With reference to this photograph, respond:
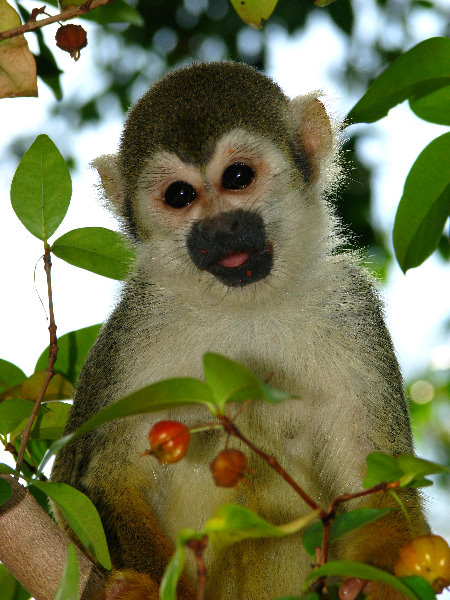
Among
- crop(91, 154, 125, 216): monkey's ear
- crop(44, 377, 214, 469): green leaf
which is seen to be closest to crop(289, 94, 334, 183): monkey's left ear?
crop(91, 154, 125, 216): monkey's ear

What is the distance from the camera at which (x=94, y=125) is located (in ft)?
22.5

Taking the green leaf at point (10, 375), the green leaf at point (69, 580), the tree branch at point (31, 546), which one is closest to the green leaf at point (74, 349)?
the green leaf at point (10, 375)

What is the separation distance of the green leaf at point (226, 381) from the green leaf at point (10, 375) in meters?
2.04

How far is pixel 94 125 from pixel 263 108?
349 centimetres

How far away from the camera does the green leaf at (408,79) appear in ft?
5.98

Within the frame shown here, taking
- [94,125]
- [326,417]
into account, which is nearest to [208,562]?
[326,417]

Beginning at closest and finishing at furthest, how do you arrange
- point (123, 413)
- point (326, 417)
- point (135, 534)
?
point (123, 413) → point (135, 534) → point (326, 417)

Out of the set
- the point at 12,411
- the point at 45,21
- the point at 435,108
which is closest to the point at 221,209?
the point at 45,21

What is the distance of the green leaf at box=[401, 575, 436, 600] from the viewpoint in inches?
65.1

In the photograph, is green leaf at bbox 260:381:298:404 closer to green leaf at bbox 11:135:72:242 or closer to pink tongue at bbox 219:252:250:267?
green leaf at bbox 11:135:72:242

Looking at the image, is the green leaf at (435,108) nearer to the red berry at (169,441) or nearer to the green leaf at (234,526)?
the red berry at (169,441)

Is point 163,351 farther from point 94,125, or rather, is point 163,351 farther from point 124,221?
point 94,125

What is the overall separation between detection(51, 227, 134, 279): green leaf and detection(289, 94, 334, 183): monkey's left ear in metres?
1.18

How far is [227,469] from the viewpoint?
5.10 feet
